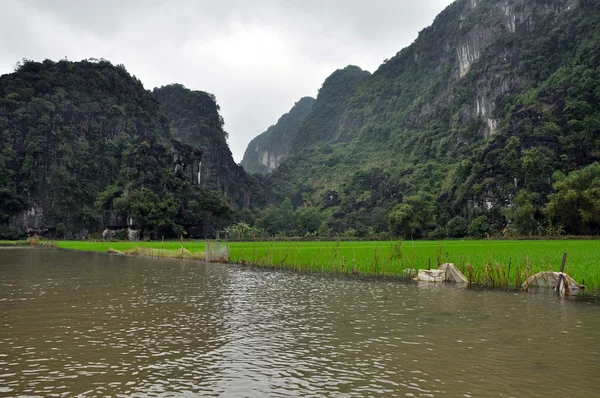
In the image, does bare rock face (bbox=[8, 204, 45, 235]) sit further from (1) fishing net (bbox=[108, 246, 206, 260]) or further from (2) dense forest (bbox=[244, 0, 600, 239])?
(1) fishing net (bbox=[108, 246, 206, 260])

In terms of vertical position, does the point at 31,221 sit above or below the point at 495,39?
below

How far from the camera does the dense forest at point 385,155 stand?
229ft

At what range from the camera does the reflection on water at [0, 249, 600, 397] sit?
5945mm

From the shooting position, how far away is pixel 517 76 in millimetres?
98375

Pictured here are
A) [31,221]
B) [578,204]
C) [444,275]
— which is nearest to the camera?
[444,275]

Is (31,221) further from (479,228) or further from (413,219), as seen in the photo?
(479,228)

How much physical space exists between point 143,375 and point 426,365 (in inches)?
172

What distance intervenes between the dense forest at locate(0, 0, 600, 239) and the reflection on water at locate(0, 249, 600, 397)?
47326 millimetres

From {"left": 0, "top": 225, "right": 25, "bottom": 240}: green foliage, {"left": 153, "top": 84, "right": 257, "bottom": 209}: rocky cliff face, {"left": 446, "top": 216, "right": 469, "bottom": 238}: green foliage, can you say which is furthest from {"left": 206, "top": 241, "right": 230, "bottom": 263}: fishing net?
{"left": 153, "top": 84, "right": 257, "bottom": 209}: rocky cliff face

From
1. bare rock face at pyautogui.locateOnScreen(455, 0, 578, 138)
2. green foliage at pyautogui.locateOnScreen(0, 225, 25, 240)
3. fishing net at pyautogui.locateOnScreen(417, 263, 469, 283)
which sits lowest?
fishing net at pyautogui.locateOnScreen(417, 263, 469, 283)

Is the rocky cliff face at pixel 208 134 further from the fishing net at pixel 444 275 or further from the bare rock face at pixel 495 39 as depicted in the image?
the fishing net at pixel 444 275

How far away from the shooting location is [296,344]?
8078 mm

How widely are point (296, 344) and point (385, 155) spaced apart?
442 feet

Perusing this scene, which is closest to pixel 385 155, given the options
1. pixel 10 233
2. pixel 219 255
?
pixel 10 233
